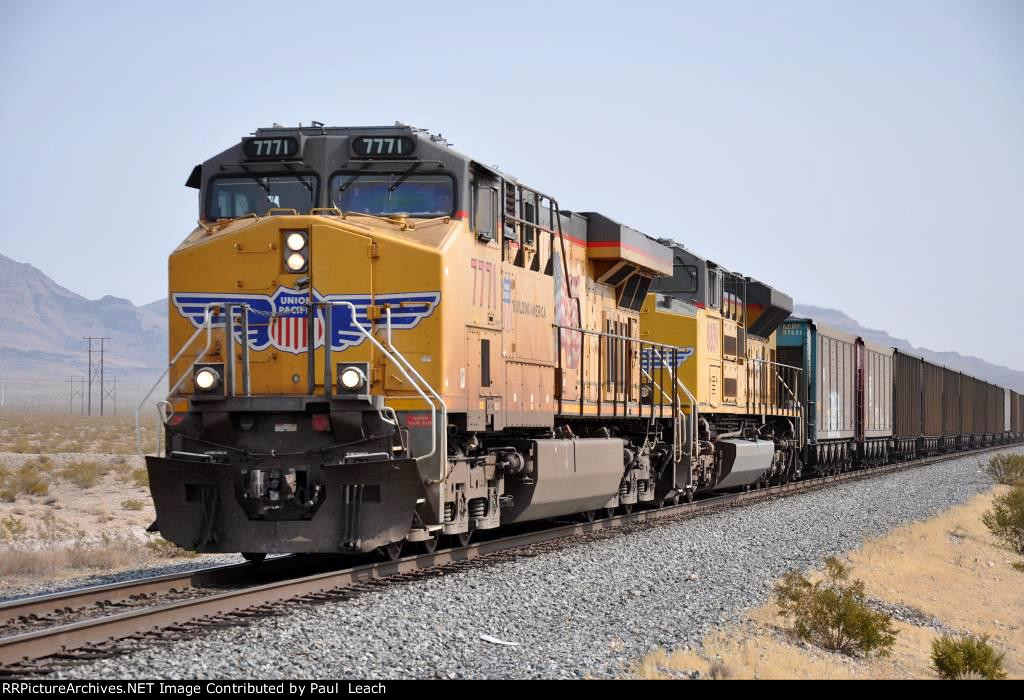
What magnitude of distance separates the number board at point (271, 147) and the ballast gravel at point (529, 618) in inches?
157

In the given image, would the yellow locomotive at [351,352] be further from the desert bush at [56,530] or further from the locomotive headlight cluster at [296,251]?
the desert bush at [56,530]

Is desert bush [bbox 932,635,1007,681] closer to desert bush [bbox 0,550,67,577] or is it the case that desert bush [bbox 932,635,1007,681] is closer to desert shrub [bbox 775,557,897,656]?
desert shrub [bbox 775,557,897,656]

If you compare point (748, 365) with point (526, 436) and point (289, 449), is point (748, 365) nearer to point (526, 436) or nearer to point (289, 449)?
point (526, 436)

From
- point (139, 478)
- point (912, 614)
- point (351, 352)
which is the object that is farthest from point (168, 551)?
point (139, 478)

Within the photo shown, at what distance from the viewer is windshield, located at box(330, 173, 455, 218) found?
10.2 metres

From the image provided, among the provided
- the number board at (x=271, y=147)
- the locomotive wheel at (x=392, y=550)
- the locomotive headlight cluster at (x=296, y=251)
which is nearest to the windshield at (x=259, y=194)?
the number board at (x=271, y=147)

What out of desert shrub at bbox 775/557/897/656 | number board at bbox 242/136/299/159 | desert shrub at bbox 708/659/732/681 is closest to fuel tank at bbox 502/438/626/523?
desert shrub at bbox 775/557/897/656

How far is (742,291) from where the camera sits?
22.3 meters

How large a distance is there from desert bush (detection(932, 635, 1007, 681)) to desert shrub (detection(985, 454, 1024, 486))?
69.3 feet

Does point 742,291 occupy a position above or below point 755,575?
above

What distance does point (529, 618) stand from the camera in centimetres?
818

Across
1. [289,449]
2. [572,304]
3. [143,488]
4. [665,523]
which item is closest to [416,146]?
[289,449]
